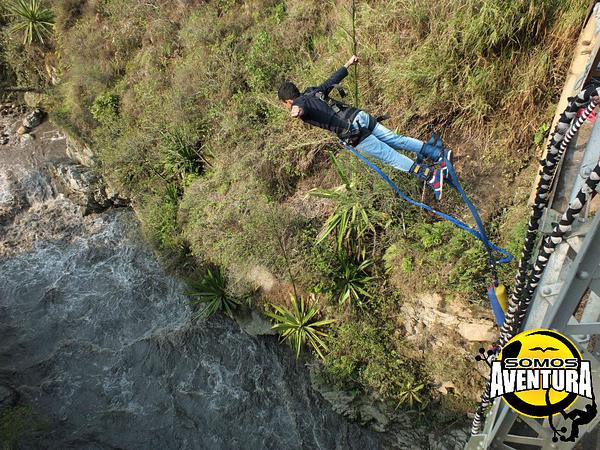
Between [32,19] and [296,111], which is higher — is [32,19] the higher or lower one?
the higher one

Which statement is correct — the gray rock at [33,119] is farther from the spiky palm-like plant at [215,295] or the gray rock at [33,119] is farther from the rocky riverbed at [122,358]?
the spiky palm-like plant at [215,295]

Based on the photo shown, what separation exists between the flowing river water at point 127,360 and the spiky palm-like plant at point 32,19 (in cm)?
460

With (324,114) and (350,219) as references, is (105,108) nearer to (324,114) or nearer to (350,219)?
(350,219)

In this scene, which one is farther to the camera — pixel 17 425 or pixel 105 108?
pixel 105 108

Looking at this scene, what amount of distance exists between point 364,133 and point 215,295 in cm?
361

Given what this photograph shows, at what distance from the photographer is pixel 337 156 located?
19.1 ft

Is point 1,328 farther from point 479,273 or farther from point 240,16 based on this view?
point 479,273

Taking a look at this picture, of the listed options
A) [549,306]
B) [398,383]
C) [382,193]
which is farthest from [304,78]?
[549,306]

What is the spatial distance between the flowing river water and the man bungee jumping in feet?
11.0

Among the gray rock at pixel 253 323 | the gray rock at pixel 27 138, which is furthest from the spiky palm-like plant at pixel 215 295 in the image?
the gray rock at pixel 27 138

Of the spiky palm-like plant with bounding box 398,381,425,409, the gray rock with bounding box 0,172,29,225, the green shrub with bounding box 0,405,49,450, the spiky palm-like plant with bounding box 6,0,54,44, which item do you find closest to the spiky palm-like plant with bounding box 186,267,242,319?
the spiky palm-like plant with bounding box 398,381,425,409

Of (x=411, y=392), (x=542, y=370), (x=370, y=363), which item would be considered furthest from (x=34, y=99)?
(x=542, y=370)

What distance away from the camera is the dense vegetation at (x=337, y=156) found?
473 centimetres

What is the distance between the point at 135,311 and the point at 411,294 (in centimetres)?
477
